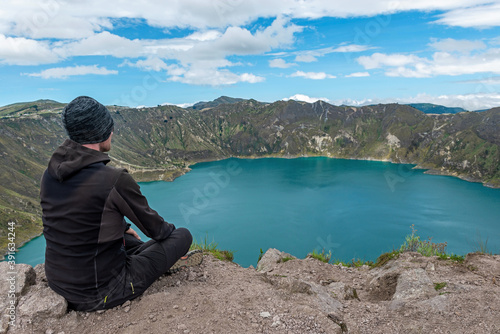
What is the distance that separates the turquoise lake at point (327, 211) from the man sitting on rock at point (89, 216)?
38489 mm

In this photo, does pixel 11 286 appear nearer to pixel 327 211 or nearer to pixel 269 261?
pixel 269 261

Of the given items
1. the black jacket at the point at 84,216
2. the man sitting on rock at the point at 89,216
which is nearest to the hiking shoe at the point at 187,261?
the man sitting on rock at the point at 89,216

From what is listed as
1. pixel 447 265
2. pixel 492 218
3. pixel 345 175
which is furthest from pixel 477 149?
pixel 447 265

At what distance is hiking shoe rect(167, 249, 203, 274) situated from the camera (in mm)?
4285

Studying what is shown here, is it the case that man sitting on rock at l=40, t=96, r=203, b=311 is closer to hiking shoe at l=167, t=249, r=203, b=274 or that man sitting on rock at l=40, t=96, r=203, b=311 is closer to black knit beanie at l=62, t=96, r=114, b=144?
black knit beanie at l=62, t=96, r=114, b=144

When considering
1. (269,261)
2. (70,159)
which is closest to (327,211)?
(269,261)

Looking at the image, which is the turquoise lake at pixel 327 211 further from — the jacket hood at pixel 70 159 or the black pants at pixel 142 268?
the jacket hood at pixel 70 159

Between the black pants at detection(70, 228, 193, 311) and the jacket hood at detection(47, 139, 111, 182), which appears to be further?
the black pants at detection(70, 228, 193, 311)

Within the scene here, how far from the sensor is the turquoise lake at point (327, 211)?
165 feet

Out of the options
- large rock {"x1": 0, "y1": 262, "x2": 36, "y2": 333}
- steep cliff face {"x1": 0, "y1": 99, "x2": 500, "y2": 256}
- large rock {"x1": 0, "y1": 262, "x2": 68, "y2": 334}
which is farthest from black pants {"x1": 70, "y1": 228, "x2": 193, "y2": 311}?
steep cliff face {"x1": 0, "y1": 99, "x2": 500, "y2": 256}

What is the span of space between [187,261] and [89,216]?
1878 millimetres

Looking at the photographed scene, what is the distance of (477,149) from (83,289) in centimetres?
16021

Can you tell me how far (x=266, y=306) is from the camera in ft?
11.9

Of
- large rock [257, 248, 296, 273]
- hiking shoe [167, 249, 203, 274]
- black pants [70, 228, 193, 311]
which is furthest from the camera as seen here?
large rock [257, 248, 296, 273]
